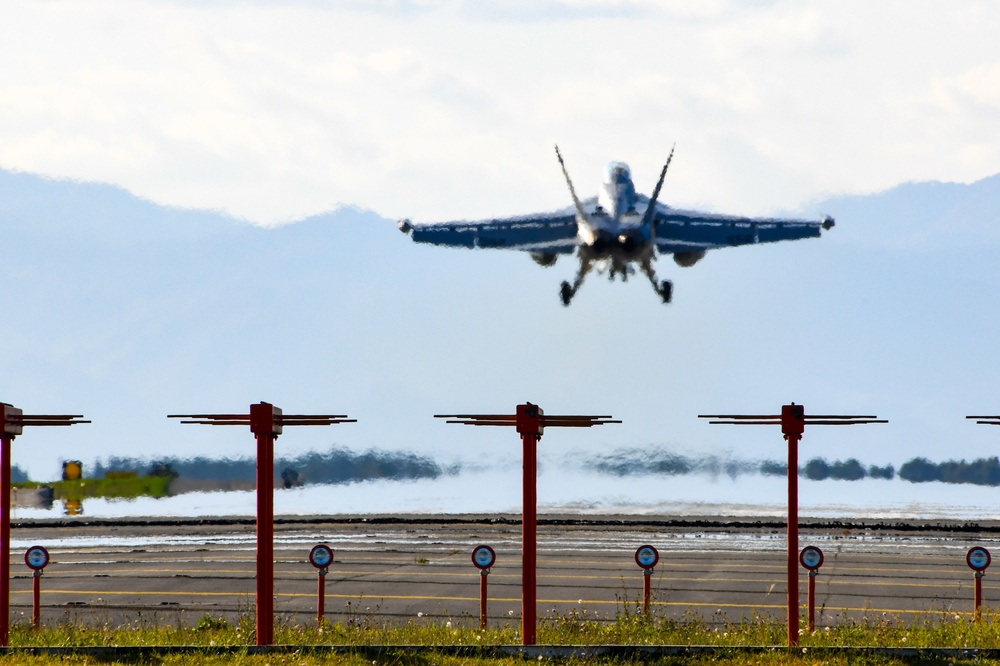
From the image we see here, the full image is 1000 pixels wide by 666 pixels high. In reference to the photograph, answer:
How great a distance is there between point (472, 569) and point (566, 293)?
27.0 metres

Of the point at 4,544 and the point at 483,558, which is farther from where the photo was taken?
the point at 483,558

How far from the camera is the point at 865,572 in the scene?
125 feet

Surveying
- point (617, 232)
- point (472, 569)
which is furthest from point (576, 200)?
point (472, 569)

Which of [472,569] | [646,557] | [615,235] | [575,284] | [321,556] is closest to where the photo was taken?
[646,557]

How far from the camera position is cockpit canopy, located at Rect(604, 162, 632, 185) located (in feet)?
204

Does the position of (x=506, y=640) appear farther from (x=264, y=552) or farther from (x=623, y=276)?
(x=623, y=276)

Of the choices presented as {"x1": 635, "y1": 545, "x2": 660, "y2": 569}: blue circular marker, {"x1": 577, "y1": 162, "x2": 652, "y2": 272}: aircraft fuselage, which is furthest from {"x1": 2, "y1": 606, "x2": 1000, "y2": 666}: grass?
{"x1": 577, "y1": 162, "x2": 652, "y2": 272}: aircraft fuselage

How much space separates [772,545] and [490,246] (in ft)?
83.8

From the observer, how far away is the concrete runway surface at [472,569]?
32.2 m

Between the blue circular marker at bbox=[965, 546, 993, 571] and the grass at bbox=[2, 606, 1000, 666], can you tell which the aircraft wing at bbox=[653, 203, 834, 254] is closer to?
the blue circular marker at bbox=[965, 546, 993, 571]

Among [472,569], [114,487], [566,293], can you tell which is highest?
[566,293]

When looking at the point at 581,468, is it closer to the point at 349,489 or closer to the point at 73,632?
the point at 349,489

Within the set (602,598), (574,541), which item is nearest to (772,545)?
(574,541)

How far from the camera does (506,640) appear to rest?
23.0m
